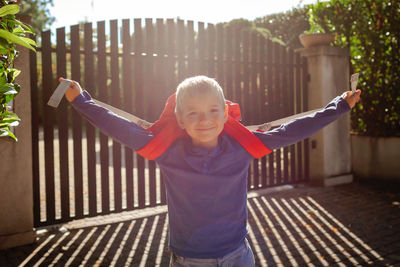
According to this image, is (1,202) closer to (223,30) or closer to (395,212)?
(223,30)

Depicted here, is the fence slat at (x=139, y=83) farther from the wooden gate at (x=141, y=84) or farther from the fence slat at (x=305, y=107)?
the fence slat at (x=305, y=107)

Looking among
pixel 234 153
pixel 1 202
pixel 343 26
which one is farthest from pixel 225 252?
pixel 343 26

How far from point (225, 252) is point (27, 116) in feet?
9.57

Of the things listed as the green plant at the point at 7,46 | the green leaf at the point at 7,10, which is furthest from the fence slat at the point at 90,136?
the green leaf at the point at 7,10

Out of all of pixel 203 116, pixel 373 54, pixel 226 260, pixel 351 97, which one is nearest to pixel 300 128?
pixel 351 97

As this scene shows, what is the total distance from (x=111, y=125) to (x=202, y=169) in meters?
0.51

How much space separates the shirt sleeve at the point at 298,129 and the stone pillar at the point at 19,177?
2825 mm

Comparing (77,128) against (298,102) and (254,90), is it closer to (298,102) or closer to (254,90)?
(254,90)

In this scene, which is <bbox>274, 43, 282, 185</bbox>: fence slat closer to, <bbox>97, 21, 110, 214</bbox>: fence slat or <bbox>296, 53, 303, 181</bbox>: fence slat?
<bbox>296, 53, 303, 181</bbox>: fence slat

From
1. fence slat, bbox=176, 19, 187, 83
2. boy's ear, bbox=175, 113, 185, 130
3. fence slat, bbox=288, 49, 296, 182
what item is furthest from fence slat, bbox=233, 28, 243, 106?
boy's ear, bbox=175, 113, 185, 130

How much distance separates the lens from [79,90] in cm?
191

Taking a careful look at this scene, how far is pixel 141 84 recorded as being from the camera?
491 centimetres

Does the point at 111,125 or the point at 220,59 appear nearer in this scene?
the point at 111,125

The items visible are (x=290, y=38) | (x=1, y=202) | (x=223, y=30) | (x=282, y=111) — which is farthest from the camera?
(x=290, y=38)
